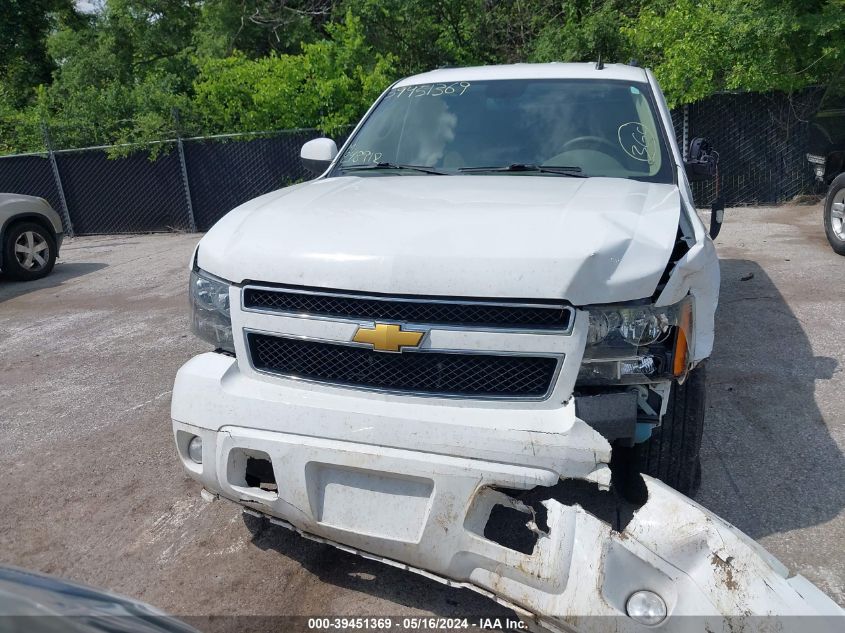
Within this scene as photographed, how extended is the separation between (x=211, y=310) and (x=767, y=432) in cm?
299

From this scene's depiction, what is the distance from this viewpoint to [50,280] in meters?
10.3

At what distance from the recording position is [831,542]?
3.12 m

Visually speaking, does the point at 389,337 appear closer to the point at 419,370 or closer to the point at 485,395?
the point at 419,370

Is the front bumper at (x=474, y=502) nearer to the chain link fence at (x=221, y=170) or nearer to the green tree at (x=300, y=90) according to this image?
the chain link fence at (x=221, y=170)

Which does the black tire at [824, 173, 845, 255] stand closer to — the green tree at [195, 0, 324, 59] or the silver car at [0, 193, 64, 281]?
the silver car at [0, 193, 64, 281]

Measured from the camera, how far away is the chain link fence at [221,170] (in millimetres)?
12758

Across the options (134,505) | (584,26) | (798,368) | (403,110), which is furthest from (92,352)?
(584,26)

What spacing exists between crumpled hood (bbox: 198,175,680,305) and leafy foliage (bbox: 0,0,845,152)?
10.1m

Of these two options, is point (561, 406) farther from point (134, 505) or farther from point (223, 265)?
point (134, 505)

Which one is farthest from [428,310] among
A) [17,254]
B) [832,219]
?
[17,254]

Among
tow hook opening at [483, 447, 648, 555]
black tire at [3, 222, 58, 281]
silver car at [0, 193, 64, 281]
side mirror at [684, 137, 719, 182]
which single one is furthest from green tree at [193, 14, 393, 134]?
tow hook opening at [483, 447, 648, 555]

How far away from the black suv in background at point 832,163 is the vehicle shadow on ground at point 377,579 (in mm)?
6992

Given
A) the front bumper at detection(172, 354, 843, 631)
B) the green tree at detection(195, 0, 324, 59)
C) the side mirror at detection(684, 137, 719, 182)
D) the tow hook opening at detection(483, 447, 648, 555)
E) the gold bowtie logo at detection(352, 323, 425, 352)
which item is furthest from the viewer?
the green tree at detection(195, 0, 324, 59)

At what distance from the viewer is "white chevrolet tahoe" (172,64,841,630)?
7.57ft
